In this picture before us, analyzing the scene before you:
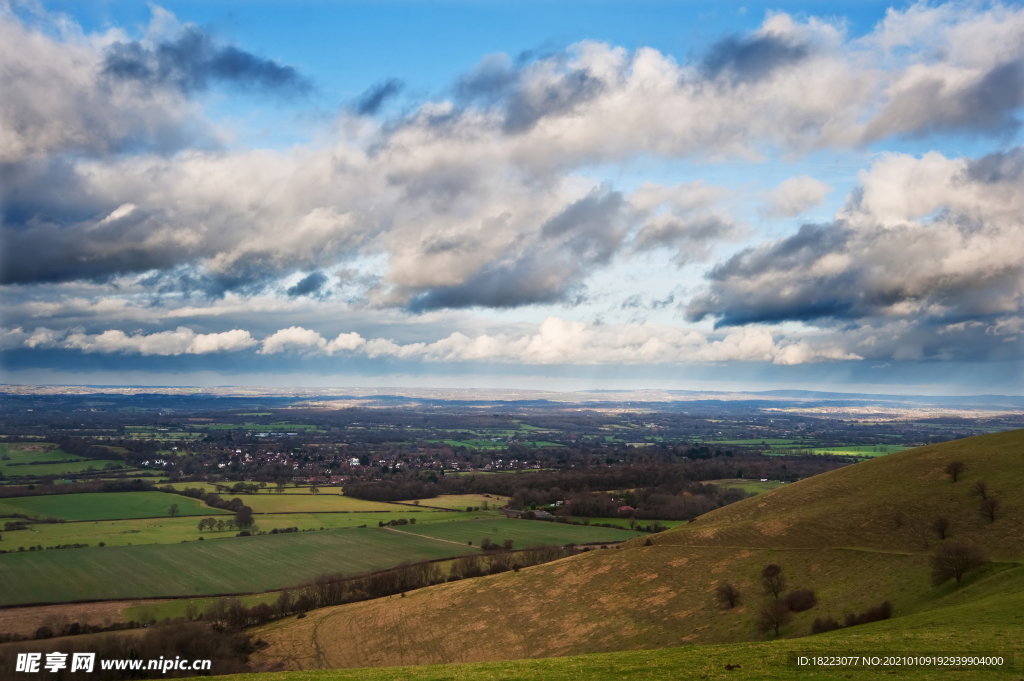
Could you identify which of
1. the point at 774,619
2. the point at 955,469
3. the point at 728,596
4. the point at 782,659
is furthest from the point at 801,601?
the point at 955,469

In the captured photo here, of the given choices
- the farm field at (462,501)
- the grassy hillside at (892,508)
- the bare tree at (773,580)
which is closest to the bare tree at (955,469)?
the grassy hillside at (892,508)

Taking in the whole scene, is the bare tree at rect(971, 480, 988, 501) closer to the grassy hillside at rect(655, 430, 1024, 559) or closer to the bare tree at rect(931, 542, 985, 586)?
the grassy hillside at rect(655, 430, 1024, 559)

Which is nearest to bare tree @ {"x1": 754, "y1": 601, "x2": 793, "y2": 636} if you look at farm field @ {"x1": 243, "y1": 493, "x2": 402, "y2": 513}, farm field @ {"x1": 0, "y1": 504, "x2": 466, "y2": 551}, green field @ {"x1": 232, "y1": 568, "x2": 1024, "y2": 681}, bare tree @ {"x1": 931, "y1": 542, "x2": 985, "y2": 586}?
green field @ {"x1": 232, "y1": 568, "x2": 1024, "y2": 681}

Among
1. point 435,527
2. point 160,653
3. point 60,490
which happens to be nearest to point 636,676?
point 160,653

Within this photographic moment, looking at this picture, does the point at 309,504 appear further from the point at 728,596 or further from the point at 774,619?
the point at 774,619

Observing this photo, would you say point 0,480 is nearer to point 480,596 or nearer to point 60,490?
point 60,490

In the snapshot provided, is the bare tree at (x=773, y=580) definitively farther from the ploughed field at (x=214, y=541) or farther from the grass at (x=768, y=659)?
the ploughed field at (x=214, y=541)

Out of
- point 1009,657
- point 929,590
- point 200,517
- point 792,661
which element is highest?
point 1009,657
